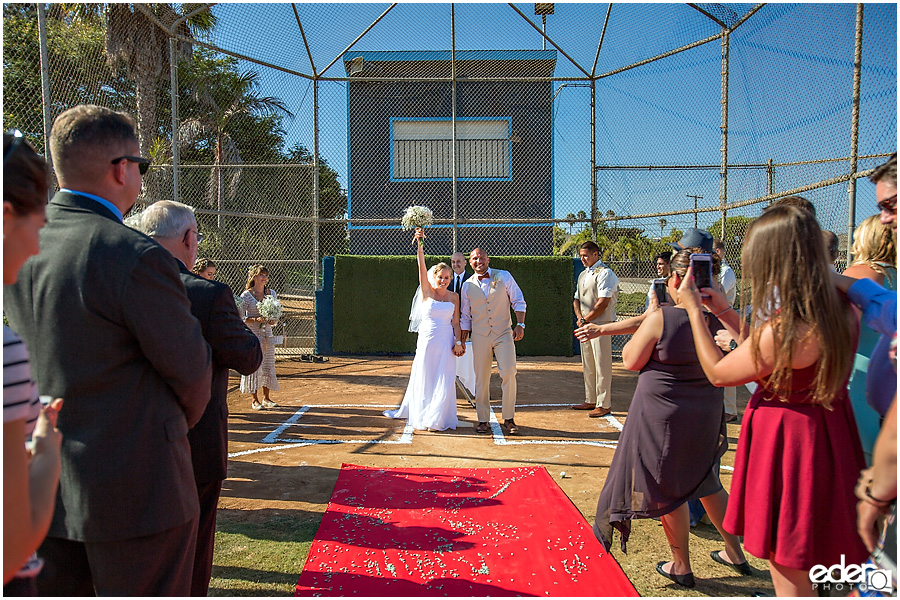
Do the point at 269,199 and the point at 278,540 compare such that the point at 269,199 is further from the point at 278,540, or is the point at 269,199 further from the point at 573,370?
the point at 278,540

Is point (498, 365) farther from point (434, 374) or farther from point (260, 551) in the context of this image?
point (260, 551)

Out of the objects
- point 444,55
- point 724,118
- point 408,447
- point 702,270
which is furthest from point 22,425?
point 444,55

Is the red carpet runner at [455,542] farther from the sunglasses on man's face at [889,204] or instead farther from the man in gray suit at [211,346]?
the sunglasses on man's face at [889,204]

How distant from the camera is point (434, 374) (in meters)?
7.17

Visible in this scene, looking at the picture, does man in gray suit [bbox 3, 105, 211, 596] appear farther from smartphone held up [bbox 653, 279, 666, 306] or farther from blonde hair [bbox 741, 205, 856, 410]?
smartphone held up [bbox 653, 279, 666, 306]

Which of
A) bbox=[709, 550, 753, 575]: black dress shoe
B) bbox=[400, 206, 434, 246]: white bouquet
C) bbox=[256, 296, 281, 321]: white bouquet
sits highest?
bbox=[400, 206, 434, 246]: white bouquet

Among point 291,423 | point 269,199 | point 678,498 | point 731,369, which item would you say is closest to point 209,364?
point 731,369

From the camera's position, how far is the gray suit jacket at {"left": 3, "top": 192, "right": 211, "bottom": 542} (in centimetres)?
180

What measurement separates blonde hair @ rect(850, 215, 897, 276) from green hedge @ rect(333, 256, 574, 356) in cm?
986

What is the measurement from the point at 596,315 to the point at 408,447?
305cm

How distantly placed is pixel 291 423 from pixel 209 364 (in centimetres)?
532

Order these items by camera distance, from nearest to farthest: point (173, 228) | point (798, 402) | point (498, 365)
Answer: point (798, 402) < point (173, 228) < point (498, 365)

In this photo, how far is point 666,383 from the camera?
10.6ft

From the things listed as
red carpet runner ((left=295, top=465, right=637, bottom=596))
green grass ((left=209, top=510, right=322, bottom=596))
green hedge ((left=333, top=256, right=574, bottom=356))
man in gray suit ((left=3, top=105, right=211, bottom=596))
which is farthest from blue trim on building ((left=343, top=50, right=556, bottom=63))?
man in gray suit ((left=3, top=105, right=211, bottom=596))
